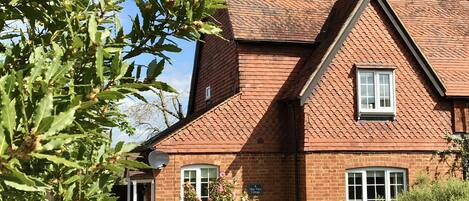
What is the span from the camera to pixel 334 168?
16859 millimetres

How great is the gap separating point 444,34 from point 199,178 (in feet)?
35.5

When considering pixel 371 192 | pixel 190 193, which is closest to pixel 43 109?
pixel 190 193

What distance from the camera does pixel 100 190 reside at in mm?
2518

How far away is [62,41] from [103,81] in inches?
14.4

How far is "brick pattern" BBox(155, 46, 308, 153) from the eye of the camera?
16.9m

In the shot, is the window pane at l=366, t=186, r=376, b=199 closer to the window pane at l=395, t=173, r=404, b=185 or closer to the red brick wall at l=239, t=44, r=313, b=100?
the window pane at l=395, t=173, r=404, b=185

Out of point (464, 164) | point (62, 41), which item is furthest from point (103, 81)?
point (464, 164)

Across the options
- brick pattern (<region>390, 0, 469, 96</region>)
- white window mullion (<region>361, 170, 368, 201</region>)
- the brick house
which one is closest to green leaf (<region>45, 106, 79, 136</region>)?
the brick house

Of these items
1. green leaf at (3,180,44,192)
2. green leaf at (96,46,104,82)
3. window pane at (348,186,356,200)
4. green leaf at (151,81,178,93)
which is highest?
green leaf at (96,46,104,82)

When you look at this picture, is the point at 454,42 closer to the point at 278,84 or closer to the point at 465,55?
the point at 465,55

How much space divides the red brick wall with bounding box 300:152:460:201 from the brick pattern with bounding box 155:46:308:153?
5.00 ft

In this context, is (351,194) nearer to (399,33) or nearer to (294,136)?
(294,136)

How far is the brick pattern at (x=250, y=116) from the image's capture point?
1694 cm

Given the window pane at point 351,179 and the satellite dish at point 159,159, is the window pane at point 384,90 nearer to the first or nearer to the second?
the window pane at point 351,179
